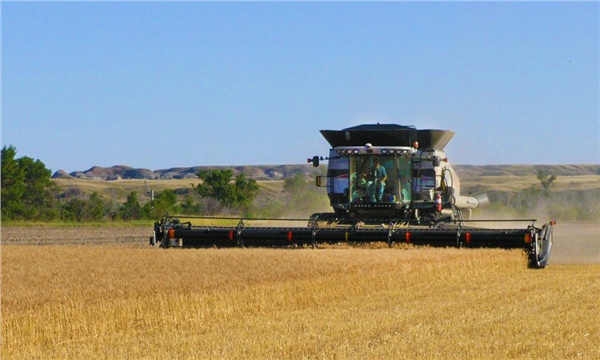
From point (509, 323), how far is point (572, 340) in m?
1.10

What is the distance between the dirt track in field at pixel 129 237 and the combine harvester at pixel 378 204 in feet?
9.66

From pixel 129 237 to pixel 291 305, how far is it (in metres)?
16.4

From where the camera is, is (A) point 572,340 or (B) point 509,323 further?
(B) point 509,323

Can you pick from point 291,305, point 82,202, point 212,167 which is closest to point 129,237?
point 82,202

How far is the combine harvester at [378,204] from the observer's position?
1606cm

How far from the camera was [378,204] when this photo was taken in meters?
17.3

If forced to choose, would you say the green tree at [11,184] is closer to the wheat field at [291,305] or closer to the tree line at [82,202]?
the tree line at [82,202]

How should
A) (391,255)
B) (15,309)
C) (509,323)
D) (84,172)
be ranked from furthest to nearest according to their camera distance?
(84,172)
(391,255)
(509,323)
(15,309)

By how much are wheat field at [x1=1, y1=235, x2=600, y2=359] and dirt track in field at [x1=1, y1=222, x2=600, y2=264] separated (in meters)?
4.42

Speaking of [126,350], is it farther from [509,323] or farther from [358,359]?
[509,323]

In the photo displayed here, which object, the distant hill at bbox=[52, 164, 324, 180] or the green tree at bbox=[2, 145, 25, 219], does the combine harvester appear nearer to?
the green tree at bbox=[2, 145, 25, 219]

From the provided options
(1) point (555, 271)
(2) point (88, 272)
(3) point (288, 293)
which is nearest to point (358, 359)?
(3) point (288, 293)

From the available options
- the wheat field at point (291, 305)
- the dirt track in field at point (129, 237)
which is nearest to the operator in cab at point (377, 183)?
the wheat field at point (291, 305)

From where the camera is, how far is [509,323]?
10281mm
